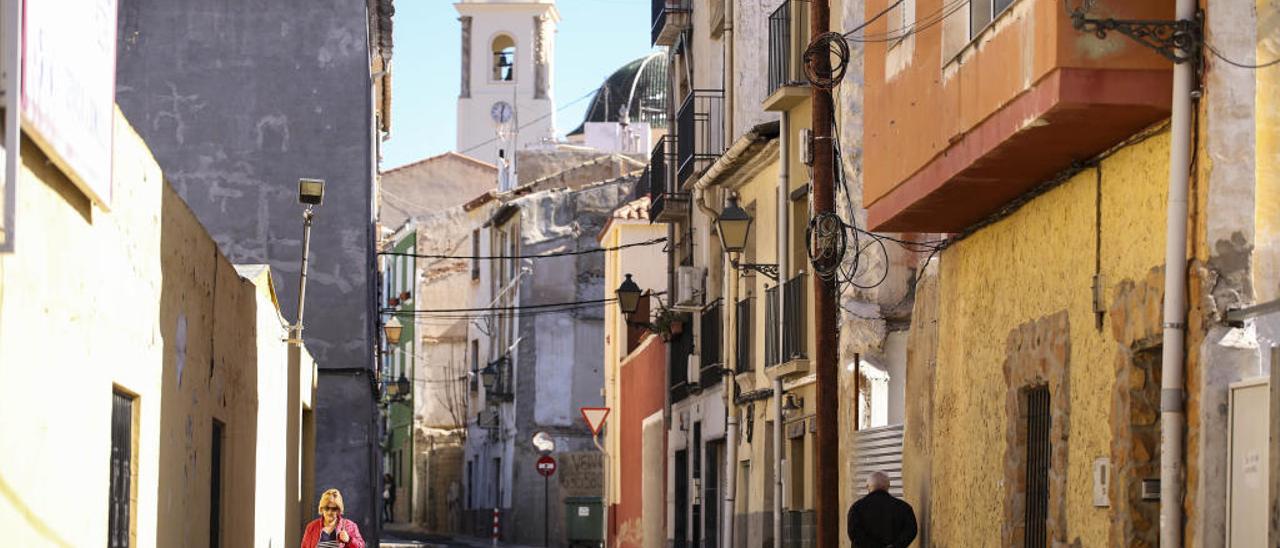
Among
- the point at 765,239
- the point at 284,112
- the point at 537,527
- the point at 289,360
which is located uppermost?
the point at 284,112

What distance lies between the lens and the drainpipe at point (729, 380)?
2470 cm

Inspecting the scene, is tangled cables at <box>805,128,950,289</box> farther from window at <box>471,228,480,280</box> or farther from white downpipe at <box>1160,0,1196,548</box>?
window at <box>471,228,480,280</box>

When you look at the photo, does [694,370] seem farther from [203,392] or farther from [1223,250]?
[1223,250]

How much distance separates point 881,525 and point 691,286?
14756 mm

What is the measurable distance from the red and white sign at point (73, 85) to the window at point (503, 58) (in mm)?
85907

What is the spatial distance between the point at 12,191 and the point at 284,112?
2050cm

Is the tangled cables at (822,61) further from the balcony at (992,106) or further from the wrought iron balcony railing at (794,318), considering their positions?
the wrought iron balcony railing at (794,318)

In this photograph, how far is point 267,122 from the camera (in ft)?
89.0

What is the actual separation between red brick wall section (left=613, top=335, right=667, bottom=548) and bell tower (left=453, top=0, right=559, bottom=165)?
54583 mm

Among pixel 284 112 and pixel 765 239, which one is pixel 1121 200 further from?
pixel 284 112

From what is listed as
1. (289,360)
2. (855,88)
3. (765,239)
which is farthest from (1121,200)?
(765,239)

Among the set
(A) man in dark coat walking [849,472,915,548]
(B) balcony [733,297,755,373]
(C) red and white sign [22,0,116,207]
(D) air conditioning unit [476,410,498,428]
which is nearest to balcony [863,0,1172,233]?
(A) man in dark coat walking [849,472,915,548]

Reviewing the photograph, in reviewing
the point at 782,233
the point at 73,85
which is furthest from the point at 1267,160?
the point at 782,233

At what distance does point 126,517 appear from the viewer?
37.3 ft
